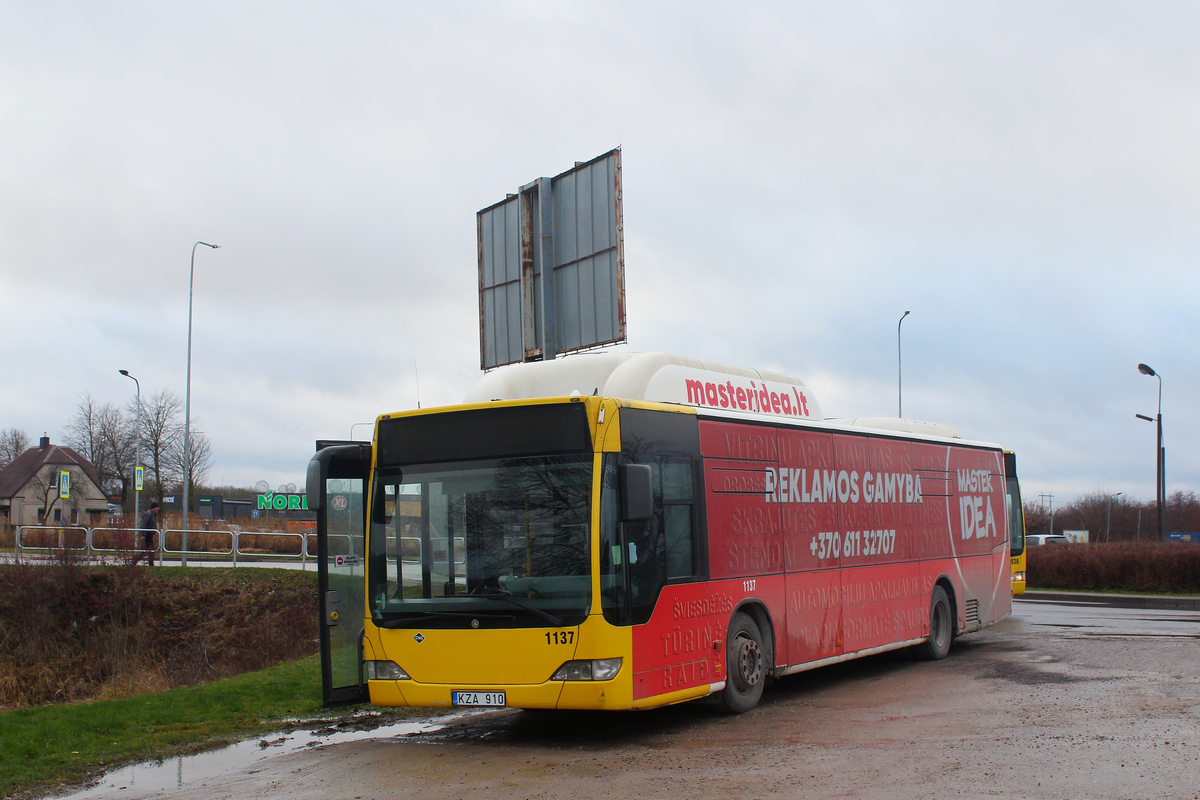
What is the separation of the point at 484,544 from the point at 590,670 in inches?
52.3

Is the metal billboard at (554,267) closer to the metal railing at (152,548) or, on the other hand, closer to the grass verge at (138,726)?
the grass verge at (138,726)

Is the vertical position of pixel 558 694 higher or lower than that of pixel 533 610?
lower

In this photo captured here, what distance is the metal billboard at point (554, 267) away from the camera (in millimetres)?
14672

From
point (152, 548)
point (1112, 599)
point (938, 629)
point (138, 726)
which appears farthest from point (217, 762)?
point (1112, 599)

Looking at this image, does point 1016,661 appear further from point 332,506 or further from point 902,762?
point 332,506

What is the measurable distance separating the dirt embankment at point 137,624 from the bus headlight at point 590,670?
12.6 metres

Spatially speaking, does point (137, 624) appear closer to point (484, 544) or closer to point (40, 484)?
point (484, 544)

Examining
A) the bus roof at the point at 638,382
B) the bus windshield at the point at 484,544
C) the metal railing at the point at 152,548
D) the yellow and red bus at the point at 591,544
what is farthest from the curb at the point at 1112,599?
the bus windshield at the point at 484,544

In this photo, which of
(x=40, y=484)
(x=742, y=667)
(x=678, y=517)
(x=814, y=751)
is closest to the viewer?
(x=814, y=751)

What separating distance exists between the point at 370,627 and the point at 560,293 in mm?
7244

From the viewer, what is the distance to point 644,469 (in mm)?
8727

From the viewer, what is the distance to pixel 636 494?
866 centimetres

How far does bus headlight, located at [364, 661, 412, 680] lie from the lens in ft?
30.5

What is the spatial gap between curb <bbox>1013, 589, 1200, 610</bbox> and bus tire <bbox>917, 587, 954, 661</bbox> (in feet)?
43.9
